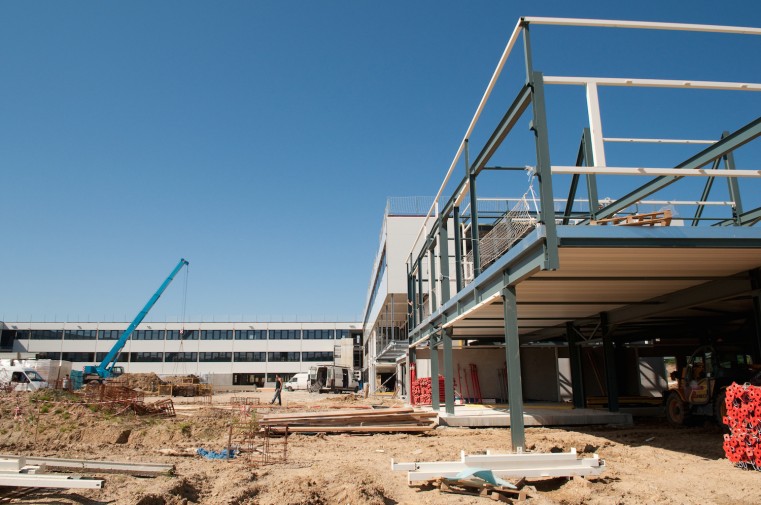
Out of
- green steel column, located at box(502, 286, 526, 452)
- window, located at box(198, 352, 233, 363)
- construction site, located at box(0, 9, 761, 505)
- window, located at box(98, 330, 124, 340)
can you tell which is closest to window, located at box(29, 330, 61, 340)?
window, located at box(98, 330, 124, 340)

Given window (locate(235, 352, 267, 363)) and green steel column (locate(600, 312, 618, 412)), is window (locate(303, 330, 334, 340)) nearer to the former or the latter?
window (locate(235, 352, 267, 363))

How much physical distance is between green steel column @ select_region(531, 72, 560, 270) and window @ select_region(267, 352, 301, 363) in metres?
73.9

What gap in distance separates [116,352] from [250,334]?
89.2ft

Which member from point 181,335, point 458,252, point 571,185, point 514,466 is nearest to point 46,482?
point 514,466

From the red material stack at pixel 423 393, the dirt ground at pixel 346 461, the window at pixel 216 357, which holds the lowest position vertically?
the dirt ground at pixel 346 461

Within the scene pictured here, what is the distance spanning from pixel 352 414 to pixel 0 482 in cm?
1093

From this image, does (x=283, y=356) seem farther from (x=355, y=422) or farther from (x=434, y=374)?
(x=355, y=422)

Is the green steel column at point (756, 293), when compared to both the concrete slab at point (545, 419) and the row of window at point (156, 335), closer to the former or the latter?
the concrete slab at point (545, 419)

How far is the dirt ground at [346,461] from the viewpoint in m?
8.33

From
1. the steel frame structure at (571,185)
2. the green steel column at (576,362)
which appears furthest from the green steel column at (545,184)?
the green steel column at (576,362)

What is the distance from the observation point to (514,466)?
9.39 m

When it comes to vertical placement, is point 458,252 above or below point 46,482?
above

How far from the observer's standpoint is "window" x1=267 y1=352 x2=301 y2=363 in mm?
80188

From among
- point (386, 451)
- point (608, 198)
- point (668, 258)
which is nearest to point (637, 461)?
point (668, 258)
